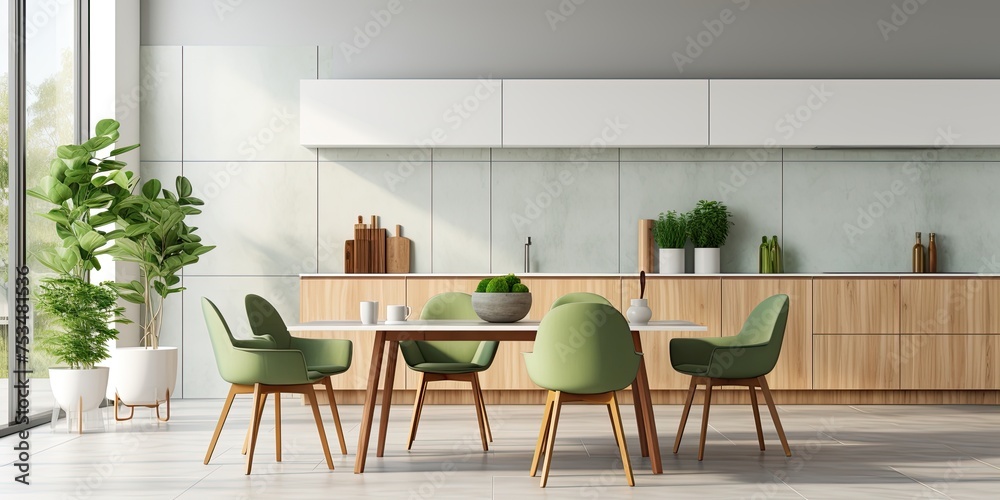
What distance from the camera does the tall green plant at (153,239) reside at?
216 inches

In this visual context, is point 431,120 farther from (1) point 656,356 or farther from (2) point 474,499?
(2) point 474,499

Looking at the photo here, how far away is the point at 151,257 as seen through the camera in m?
5.64

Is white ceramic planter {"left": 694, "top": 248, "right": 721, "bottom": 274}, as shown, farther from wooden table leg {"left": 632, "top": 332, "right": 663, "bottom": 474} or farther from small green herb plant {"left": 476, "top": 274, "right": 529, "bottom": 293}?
small green herb plant {"left": 476, "top": 274, "right": 529, "bottom": 293}

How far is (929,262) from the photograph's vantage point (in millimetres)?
6512

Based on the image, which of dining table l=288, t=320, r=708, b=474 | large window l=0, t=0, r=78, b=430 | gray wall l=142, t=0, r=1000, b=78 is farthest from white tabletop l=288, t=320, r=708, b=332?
gray wall l=142, t=0, r=1000, b=78

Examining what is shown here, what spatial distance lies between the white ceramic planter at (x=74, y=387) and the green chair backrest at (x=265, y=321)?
1256 millimetres

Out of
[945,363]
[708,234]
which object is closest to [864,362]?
[945,363]

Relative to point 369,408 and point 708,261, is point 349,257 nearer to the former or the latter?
A: point 369,408

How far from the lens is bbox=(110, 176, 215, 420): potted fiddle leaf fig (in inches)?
213

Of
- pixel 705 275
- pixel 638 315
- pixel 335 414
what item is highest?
pixel 705 275

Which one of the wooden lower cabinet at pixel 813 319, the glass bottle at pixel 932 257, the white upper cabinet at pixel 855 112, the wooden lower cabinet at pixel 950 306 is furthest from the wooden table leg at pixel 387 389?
the glass bottle at pixel 932 257

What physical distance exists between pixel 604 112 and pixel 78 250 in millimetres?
3599

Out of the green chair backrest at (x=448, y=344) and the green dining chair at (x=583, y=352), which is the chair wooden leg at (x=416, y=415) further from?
the green dining chair at (x=583, y=352)

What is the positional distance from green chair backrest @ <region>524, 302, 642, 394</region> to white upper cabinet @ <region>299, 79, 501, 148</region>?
2.84 meters
